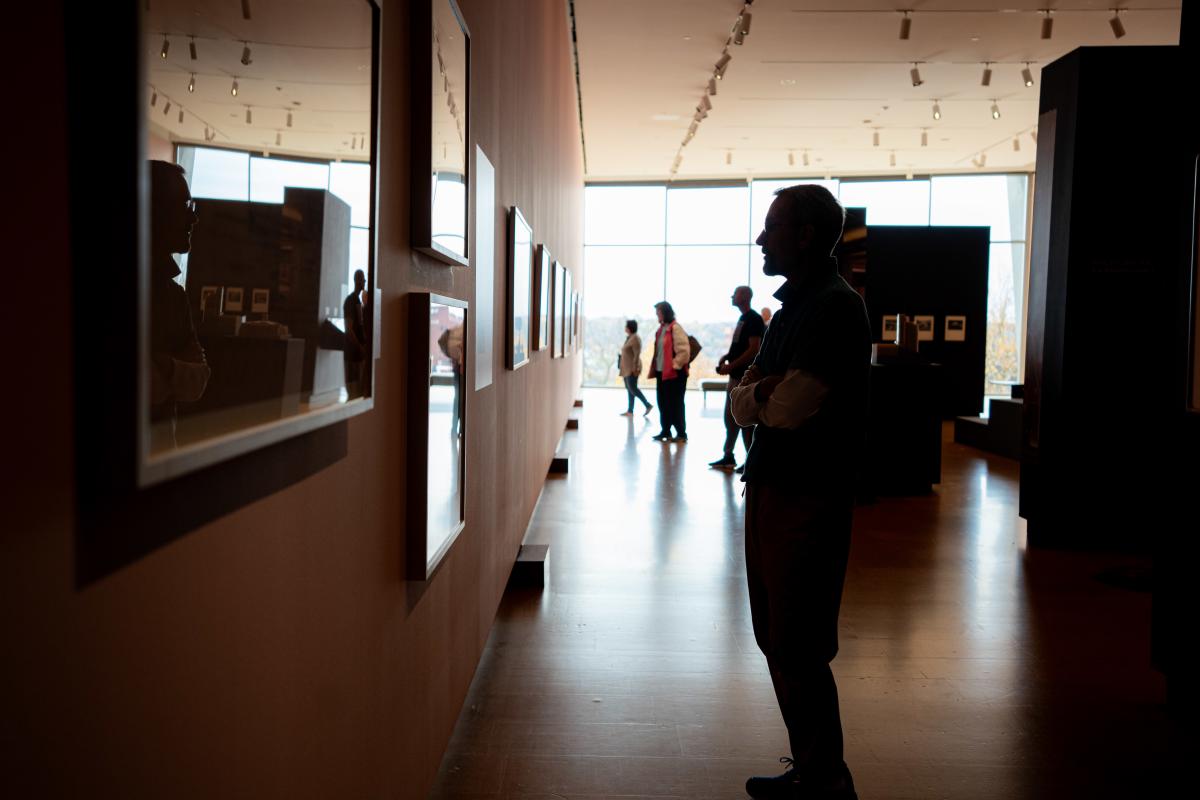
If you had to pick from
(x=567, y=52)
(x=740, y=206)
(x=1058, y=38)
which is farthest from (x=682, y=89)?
(x=740, y=206)

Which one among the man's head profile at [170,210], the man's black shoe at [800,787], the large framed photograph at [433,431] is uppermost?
the man's head profile at [170,210]

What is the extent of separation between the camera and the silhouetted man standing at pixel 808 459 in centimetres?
258

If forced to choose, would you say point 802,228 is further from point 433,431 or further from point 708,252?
point 708,252

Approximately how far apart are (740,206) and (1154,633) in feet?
58.1

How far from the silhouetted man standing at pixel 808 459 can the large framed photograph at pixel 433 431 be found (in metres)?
0.87

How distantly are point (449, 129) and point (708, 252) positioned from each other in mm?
18704

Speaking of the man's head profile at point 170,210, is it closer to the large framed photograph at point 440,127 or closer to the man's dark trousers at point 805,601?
the large framed photograph at point 440,127

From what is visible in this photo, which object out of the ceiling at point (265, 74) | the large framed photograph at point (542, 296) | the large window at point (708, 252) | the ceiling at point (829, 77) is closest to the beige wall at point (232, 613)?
the ceiling at point (265, 74)

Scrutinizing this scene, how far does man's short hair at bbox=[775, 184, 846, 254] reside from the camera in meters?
2.66

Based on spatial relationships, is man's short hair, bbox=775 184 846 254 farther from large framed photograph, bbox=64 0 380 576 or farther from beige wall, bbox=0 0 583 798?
large framed photograph, bbox=64 0 380 576

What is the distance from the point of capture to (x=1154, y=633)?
3.70m

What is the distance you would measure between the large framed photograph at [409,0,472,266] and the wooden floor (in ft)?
5.75

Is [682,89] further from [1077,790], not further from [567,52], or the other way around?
[1077,790]

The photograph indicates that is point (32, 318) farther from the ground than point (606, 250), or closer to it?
closer to it
